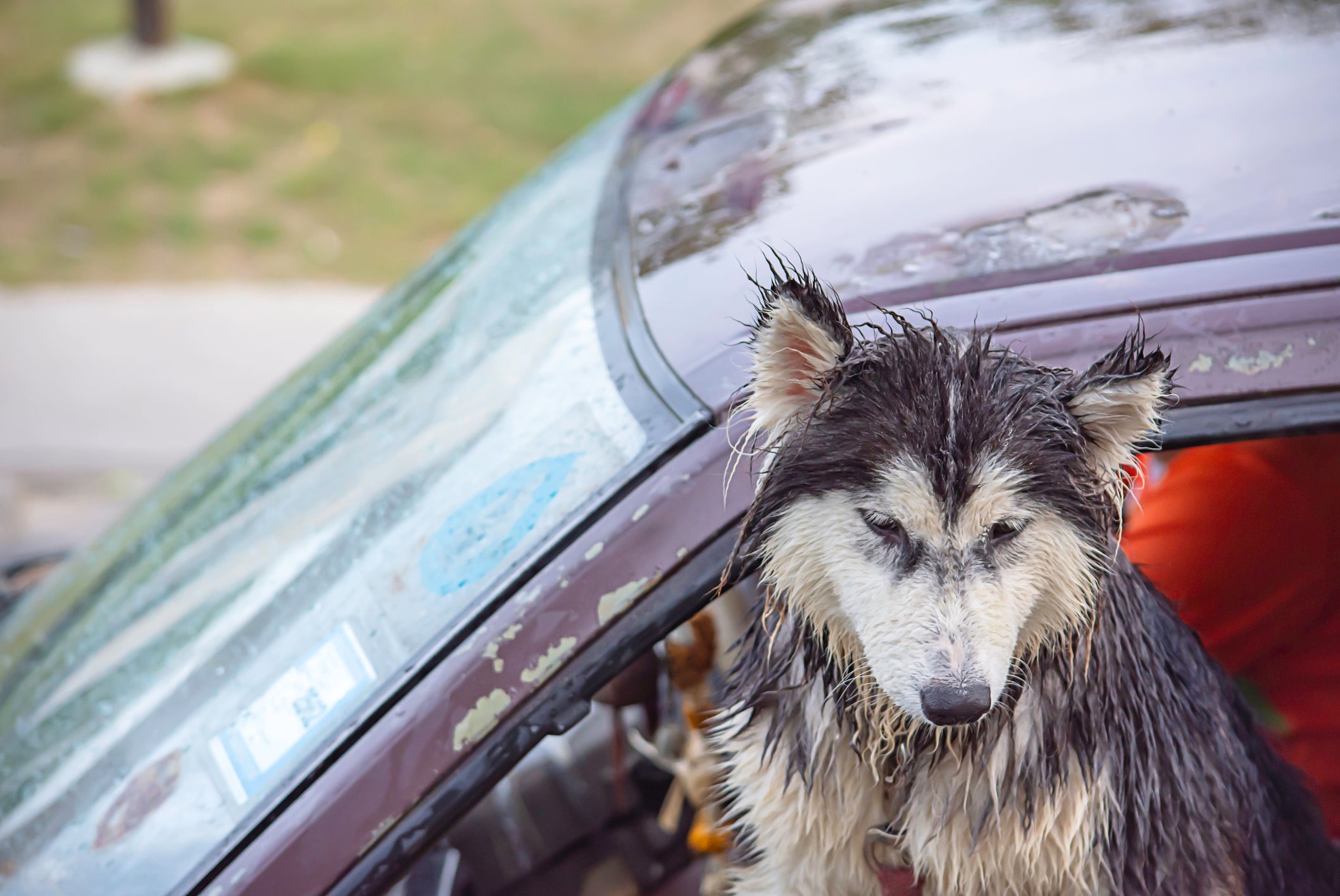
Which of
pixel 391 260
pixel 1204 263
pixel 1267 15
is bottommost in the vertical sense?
pixel 1204 263

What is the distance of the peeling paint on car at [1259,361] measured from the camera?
4.91 ft

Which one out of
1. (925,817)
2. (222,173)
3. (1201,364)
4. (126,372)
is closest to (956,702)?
(925,817)

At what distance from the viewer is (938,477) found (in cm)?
139

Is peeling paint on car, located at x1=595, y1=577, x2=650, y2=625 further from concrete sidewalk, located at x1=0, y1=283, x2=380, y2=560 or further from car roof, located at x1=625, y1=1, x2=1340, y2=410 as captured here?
concrete sidewalk, located at x1=0, y1=283, x2=380, y2=560

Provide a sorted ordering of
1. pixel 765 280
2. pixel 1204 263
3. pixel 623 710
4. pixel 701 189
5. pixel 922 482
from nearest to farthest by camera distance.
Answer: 1. pixel 922 482
2. pixel 1204 263
3. pixel 765 280
4. pixel 701 189
5. pixel 623 710

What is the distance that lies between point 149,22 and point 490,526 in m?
10.1

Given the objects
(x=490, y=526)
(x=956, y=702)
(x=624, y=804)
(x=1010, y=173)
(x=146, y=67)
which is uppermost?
(x=146, y=67)

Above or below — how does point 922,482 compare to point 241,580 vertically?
below

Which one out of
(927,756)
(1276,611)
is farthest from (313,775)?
(1276,611)

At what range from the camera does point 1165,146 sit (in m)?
1.74

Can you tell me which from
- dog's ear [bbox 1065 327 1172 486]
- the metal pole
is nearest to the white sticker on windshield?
dog's ear [bbox 1065 327 1172 486]

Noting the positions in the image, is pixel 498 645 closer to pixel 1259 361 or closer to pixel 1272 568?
pixel 1259 361

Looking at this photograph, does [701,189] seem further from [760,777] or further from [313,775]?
[313,775]

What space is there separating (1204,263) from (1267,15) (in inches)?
28.8
